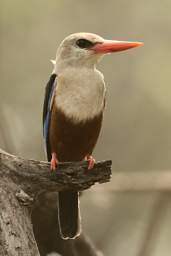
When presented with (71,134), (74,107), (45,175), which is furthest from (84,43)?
(45,175)

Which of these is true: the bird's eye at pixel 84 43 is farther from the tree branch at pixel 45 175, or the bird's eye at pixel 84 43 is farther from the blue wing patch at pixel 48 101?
the tree branch at pixel 45 175

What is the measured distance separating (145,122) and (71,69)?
4.91m

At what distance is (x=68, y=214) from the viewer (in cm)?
540

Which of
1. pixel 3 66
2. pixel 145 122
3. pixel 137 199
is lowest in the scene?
pixel 137 199

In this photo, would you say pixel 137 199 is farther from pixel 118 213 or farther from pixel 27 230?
pixel 27 230

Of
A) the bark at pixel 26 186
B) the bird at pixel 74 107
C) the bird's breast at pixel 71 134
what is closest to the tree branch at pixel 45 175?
the bark at pixel 26 186

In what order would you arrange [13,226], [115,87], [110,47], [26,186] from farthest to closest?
[115,87] → [110,47] → [26,186] → [13,226]

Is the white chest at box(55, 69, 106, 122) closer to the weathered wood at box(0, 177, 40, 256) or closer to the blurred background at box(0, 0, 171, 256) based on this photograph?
the weathered wood at box(0, 177, 40, 256)

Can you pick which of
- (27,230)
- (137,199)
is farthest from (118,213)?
(27,230)

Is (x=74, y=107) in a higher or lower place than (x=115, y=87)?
higher

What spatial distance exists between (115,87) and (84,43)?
196 inches

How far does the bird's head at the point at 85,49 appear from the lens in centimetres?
539

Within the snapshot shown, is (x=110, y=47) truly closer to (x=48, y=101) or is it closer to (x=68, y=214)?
(x=48, y=101)

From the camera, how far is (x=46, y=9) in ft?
33.7
